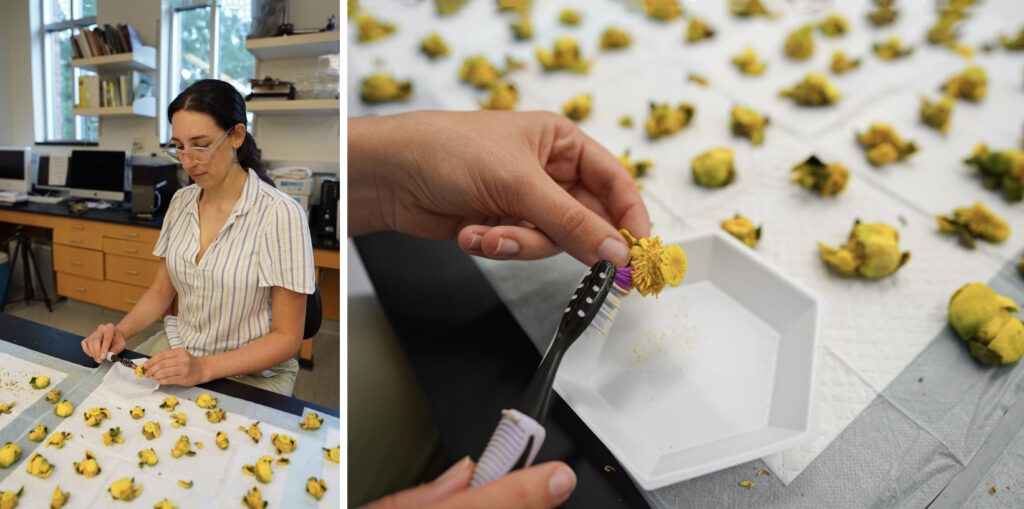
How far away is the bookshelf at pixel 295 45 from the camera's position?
1.18 feet

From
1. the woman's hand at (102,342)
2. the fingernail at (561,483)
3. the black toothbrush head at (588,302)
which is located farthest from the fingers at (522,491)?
the woman's hand at (102,342)

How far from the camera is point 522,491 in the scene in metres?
0.29

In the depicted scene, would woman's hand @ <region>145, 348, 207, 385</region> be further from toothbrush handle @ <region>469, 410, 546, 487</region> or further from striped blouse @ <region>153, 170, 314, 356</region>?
toothbrush handle @ <region>469, 410, 546, 487</region>

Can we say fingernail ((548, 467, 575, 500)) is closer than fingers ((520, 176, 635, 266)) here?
Yes

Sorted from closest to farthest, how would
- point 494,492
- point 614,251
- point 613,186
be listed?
point 494,492 < point 614,251 < point 613,186

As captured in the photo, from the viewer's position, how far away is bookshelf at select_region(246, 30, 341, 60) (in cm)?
36

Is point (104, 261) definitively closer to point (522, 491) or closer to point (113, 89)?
point (113, 89)

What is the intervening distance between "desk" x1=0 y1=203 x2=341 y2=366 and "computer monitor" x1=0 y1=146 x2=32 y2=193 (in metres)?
0.02

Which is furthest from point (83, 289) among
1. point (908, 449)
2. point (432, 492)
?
point (908, 449)

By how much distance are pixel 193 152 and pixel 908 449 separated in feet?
1.69

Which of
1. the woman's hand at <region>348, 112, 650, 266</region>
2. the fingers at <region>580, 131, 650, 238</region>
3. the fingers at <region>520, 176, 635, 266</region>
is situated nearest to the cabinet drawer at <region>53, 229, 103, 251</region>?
the woman's hand at <region>348, 112, 650, 266</region>

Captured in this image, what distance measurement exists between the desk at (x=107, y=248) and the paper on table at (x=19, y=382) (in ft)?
0.16

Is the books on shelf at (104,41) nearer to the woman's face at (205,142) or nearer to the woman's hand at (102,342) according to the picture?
the woman's face at (205,142)

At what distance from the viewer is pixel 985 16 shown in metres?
0.81
